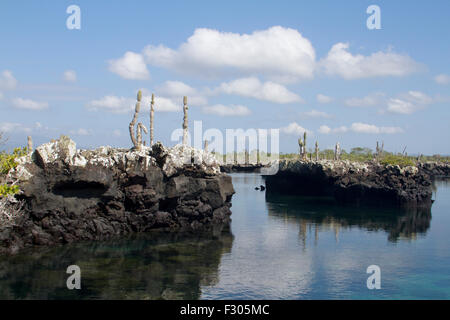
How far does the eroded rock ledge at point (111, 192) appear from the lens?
33625mm

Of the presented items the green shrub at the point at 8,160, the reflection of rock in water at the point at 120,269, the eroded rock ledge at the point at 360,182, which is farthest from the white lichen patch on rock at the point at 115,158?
the eroded rock ledge at the point at 360,182

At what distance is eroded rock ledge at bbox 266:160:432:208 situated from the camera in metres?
65.6

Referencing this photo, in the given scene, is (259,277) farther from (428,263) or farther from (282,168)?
(282,168)

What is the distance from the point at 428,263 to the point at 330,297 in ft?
39.8

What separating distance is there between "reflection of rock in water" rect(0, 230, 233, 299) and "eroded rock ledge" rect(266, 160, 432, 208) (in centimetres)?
3731

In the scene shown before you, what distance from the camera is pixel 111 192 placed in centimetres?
3738

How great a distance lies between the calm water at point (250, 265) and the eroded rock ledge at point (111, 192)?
2036mm

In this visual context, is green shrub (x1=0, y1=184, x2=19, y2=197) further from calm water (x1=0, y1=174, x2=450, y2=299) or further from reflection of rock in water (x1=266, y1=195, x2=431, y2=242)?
reflection of rock in water (x1=266, y1=195, x2=431, y2=242)

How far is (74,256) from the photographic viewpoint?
30766 millimetres

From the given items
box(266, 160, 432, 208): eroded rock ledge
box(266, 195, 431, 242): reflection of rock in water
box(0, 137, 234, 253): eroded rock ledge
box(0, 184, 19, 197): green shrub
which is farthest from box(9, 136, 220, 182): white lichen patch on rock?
box(266, 160, 432, 208): eroded rock ledge

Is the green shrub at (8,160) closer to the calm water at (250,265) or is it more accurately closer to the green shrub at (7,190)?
the green shrub at (7,190)
